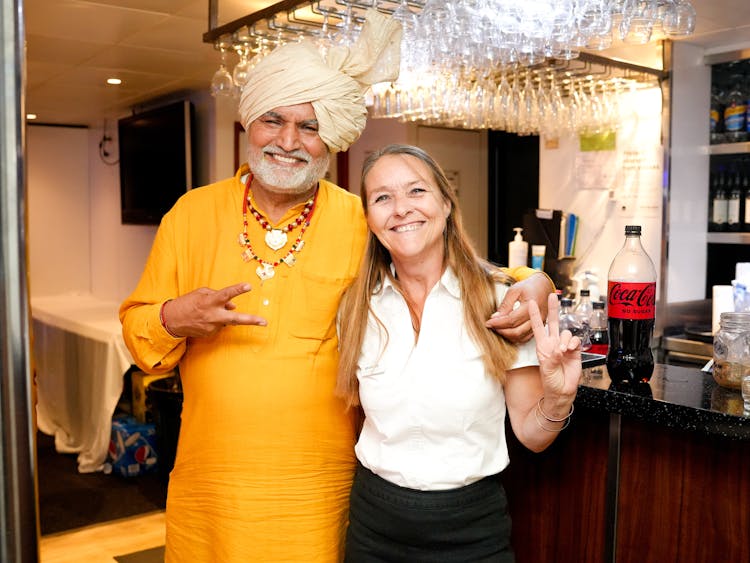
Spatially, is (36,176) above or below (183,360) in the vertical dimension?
above

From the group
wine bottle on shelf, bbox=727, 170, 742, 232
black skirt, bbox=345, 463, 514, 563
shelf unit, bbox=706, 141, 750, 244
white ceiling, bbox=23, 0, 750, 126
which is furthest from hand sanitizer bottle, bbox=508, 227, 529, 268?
black skirt, bbox=345, 463, 514, 563

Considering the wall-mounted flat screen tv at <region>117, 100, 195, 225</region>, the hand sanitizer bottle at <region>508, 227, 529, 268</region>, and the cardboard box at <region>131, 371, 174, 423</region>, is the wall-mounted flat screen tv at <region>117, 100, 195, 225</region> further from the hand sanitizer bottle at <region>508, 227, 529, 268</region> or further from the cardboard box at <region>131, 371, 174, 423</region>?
the hand sanitizer bottle at <region>508, 227, 529, 268</region>

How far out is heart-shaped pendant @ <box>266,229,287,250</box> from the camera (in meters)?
1.87

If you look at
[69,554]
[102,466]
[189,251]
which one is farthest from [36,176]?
[189,251]

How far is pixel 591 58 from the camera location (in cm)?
339

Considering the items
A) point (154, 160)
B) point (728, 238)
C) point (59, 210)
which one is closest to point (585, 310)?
point (728, 238)

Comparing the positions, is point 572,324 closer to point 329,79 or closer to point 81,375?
point 329,79

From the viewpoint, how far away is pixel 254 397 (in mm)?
1759

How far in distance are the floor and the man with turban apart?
6.70ft

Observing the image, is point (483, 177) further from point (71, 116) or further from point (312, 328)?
point (312, 328)

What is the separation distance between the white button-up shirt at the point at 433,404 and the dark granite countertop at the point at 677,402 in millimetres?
247

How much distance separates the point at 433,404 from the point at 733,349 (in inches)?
29.2

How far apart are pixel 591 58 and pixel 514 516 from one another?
2.19 meters

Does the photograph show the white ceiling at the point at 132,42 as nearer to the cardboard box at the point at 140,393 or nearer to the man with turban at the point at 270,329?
the man with turban at the point at 270,329
